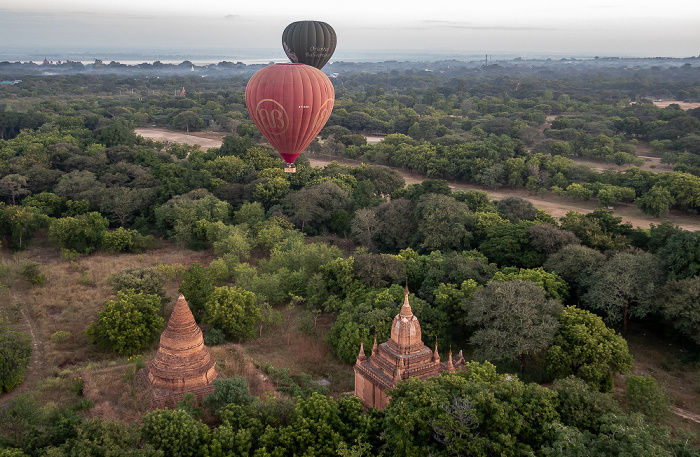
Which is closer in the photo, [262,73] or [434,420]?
[434,420]

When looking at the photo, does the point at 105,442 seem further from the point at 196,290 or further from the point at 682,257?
the point at 682,257

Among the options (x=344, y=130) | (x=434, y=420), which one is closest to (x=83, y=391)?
(x=434, y=420)

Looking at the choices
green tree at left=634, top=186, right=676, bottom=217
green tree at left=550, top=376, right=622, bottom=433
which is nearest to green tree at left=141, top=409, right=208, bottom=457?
green tree at left=550, top=376, right=622, bottom=433

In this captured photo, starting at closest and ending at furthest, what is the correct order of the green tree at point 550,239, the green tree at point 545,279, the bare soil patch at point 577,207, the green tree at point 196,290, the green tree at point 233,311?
the green tree at point 545,279, the green tree at point 233,311, the green tree at point 196,290, the green tree at point 550,239, the bare soil patch at point 577,207

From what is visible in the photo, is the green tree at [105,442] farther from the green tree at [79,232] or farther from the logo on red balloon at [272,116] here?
the green tree at [79,232]

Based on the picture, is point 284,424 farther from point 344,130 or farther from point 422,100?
point 422,100

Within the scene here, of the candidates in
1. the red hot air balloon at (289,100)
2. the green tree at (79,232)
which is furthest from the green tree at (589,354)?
the green tree at (79,232)

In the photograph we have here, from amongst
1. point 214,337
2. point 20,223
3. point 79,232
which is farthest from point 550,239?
point 20,223
